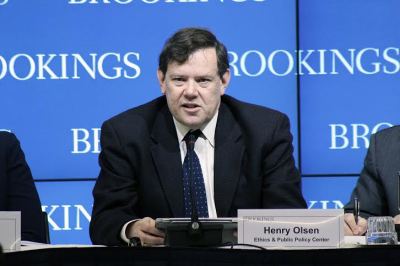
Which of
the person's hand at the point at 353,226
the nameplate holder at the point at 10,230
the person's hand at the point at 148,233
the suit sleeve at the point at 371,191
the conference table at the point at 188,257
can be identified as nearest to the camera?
the conference table at the point at 188,257

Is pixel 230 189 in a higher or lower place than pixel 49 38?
lower

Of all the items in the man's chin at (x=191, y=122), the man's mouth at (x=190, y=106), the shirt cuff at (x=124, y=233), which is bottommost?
the shirt cuff at (x=124, y=233)

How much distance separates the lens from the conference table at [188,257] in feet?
9.07

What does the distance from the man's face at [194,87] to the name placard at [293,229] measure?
1004 mm

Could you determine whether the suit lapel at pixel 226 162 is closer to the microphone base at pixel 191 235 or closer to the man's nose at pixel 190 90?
the man's nose at pixel 190 90

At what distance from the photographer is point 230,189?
410 cm

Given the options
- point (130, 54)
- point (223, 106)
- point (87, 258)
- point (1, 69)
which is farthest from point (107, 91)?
point (87, 258)

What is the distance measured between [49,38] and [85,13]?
24 centimetres

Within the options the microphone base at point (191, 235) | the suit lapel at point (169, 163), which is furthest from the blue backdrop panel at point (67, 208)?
the microphone base at point (191, 235)

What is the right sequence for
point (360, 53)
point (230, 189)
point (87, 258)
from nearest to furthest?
1. point (87, 258)
2. point (230, 189)
3. point (360, 53)

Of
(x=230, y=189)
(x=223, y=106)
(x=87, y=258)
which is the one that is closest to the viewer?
(x=87, y=258)

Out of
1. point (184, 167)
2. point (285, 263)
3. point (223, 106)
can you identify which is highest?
point (223, 106)

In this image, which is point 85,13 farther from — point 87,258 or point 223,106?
point 87,258

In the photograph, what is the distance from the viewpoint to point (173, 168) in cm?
410
